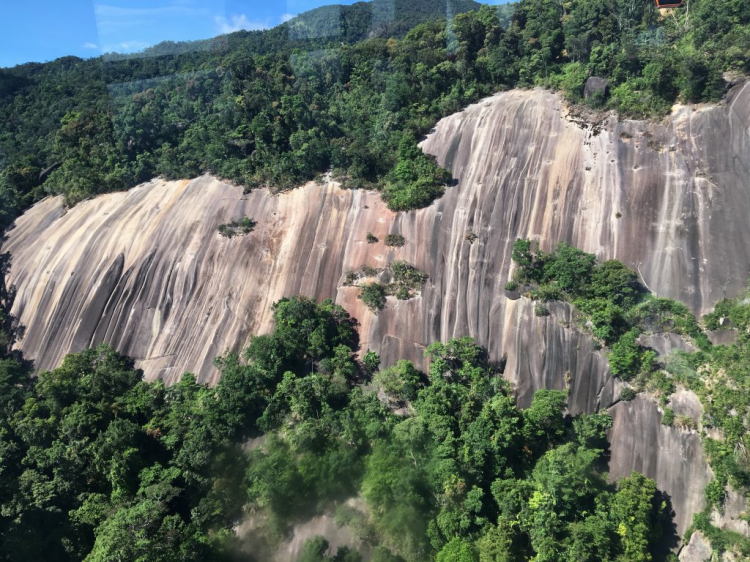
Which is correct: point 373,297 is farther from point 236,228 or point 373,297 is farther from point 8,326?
point 8,326

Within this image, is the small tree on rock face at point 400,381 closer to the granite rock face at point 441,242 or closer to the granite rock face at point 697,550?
the granite rock face at point 441,242

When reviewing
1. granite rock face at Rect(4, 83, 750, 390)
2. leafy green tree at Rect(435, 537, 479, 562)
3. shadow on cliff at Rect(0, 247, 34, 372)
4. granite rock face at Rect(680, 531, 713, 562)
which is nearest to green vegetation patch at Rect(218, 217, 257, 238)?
granite rock face at Rect(4, 83, 750, 390)

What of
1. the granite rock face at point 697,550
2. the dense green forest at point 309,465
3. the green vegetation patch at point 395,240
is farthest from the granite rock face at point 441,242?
the granite rock face at point 697,550

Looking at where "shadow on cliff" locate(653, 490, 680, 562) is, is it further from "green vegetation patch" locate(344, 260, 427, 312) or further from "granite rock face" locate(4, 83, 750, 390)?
"green vegetation patch" locate(344, 260, 427, 312)

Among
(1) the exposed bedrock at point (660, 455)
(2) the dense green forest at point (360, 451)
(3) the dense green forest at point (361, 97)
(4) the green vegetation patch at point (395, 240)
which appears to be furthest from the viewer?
(3) the dense green forest at point (361, 97)

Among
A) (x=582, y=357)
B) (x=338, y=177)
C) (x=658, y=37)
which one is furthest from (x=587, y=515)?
(x=658, y=37)

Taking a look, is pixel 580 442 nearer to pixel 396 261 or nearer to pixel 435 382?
pixel 435 382

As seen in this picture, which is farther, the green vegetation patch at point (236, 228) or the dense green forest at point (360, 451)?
the green vegetation patch at point (236, 228)
